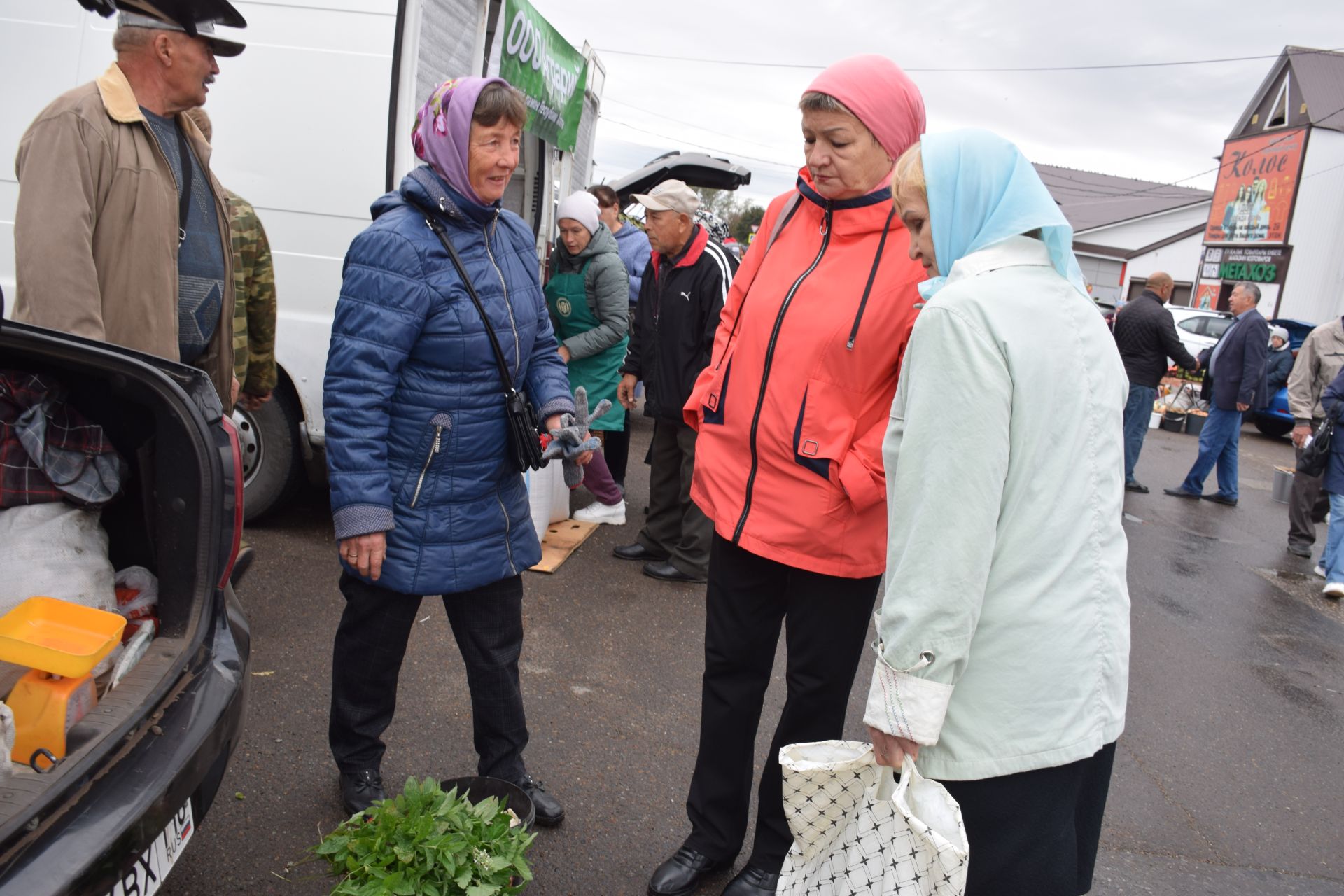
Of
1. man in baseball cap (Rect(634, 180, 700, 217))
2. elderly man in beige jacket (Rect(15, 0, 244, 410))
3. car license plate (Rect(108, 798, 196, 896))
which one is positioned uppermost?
man in baseball cap (Rect(634, 180, 700, 217))

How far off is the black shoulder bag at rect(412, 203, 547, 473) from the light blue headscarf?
121 cm

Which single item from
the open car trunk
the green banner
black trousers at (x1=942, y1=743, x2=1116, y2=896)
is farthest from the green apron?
black trousers at (x1=942, y1=743, x2=1116, y2=896)

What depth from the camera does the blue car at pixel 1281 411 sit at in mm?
14008

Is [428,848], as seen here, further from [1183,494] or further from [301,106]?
[1183,494]

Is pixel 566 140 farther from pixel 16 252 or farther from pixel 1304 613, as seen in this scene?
pixel 1304 613

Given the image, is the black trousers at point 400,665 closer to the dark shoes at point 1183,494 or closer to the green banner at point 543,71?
the green banner at point 543,71

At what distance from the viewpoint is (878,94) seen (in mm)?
2352

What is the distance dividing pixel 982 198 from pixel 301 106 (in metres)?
3.59

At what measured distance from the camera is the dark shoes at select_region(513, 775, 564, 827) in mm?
2914

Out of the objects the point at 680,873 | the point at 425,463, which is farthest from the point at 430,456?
the point at 680,873

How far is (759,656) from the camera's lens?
266 centimetres

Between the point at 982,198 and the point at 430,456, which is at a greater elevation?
the point at 982,198

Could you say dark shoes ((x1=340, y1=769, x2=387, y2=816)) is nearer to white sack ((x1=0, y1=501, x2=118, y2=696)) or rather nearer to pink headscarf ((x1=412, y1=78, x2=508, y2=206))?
white sack ((x1=0, y1=501, x2=118, y2=696))

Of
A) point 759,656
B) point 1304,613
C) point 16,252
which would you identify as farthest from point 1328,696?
point 16,252
